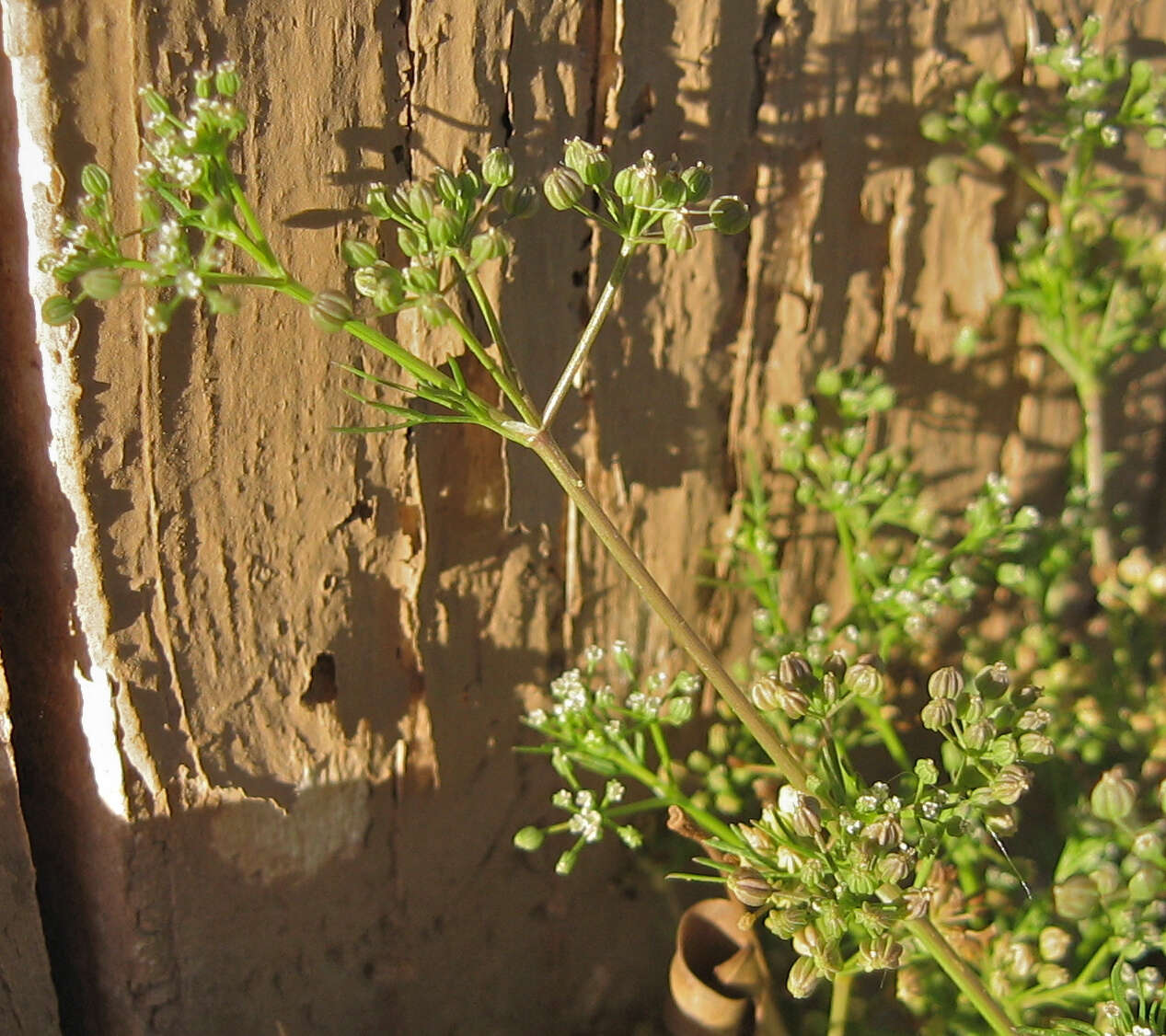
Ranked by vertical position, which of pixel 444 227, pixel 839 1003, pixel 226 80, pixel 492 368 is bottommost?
pixel 839 1003

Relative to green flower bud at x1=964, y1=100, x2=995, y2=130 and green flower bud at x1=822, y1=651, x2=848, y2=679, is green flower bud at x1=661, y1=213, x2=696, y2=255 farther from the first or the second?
green flower bud at x1=964, y1=100, x2=995, y2=130

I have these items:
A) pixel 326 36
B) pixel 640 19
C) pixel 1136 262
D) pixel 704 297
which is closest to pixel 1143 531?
pixel 1136 262

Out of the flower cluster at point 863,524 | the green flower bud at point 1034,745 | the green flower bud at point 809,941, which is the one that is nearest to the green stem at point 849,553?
the flower cluster at point 863,524

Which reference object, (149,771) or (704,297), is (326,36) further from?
(149,771)

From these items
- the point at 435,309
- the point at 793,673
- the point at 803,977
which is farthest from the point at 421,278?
the point at 803,977

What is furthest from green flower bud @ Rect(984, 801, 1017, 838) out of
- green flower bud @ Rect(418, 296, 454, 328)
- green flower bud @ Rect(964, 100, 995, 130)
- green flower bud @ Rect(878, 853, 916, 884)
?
green flower bud @ Rect(964, 100, 995, 130)

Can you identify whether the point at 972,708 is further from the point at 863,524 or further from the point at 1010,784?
the point at 863,524
